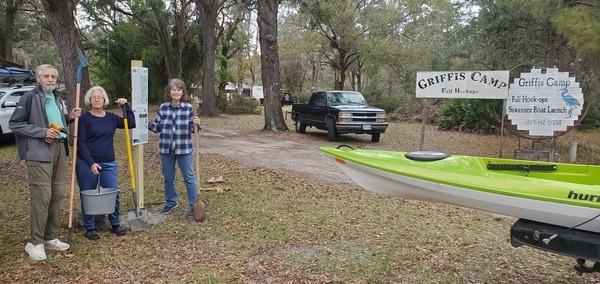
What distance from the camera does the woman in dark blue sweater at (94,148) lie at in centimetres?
442

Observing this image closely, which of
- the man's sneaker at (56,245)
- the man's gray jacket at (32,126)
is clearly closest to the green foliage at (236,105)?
the man's sneaker at (56,245)

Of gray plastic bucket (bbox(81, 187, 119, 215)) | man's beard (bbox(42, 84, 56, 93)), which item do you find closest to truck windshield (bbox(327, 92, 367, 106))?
gray plastic bucket (bbox(81, 187, 119, 215))

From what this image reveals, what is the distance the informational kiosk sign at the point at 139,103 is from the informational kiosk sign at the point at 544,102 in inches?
305

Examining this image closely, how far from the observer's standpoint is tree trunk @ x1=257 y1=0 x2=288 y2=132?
48.1 ft

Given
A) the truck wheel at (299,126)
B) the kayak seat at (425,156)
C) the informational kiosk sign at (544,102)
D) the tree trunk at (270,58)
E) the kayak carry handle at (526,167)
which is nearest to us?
the kayak seat at (425,156)

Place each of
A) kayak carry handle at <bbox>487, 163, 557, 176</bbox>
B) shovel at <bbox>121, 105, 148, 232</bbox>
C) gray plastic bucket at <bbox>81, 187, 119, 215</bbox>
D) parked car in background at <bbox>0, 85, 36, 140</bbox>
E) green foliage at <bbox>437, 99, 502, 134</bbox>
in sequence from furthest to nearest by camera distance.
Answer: green foliage at <bbox>437, 99, 502, 134</bbox>
parked car in background at <bbox>0, 85, 36, 140</bbox>
shovel at <bbox>121, 105, 148, 232</bbox>
gray plastic bucket at <bbox>81, 187, 119, 215</bbox>
kayak carry handle at <bbox>487, 163, 557, 176</bbox>

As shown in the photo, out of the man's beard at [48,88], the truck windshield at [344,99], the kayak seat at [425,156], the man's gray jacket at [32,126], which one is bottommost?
the kayak seat at [425,156]

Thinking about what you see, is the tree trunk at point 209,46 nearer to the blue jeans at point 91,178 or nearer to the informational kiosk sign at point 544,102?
the informational kiosk sign at point 544,102

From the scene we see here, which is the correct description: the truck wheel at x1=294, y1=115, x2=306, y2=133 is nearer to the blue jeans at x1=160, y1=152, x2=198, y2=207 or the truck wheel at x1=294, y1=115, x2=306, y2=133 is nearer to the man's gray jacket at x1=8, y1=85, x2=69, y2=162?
the blue jeans at x1=160, y1=152, x2=198, y2=207

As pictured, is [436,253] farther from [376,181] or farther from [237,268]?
[237,268]

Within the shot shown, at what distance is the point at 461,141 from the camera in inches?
613

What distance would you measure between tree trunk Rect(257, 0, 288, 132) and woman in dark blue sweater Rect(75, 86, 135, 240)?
1046 cm

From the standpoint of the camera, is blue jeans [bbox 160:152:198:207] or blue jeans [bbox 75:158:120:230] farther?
blue jeans [bbox 160:152:198:207]

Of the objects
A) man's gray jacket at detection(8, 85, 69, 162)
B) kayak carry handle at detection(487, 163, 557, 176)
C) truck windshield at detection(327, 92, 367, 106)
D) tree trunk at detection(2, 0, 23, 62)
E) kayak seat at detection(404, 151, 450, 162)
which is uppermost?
tree trunk at detection(2, 0, 23, 62)
